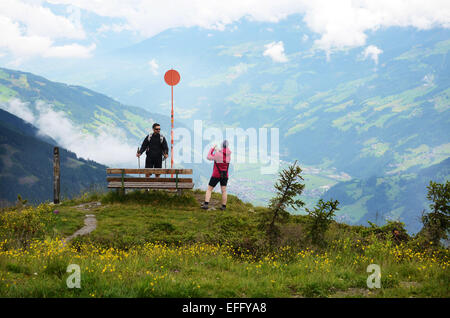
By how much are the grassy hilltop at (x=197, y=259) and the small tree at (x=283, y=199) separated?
14.1 inches

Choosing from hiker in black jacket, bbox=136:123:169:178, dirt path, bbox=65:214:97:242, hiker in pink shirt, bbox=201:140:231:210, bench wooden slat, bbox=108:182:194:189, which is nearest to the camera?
dirt path, bbox=65:214:97:242

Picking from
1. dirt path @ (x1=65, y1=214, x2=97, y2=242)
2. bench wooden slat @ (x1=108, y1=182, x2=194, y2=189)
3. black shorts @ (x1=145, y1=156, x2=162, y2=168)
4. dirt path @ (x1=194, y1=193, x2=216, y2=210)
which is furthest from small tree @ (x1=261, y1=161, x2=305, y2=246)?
black shorts @ (x1=145, y1=156, x2=162, y2=168)

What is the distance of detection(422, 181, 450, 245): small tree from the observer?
9852 mm

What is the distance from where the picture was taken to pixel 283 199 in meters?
9.91

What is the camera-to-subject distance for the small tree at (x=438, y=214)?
32.3ft

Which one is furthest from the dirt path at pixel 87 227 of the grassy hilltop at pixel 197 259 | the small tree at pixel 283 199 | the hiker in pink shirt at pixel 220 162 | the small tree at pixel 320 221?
the small tree at pixel 320 221

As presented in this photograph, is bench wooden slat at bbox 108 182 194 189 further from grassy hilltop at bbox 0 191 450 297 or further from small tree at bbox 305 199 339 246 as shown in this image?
small tree at bbox 305 199 339 246

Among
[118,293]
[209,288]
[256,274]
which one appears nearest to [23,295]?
[118,293]

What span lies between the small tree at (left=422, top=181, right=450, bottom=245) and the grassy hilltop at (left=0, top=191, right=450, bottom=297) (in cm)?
40

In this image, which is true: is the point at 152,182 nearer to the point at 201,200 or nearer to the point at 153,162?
the point at 153,162

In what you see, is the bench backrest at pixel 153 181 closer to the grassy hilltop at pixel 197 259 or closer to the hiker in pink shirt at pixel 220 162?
the grassy hilltop at pixel 197 259

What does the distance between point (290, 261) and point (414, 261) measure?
2701 mm
